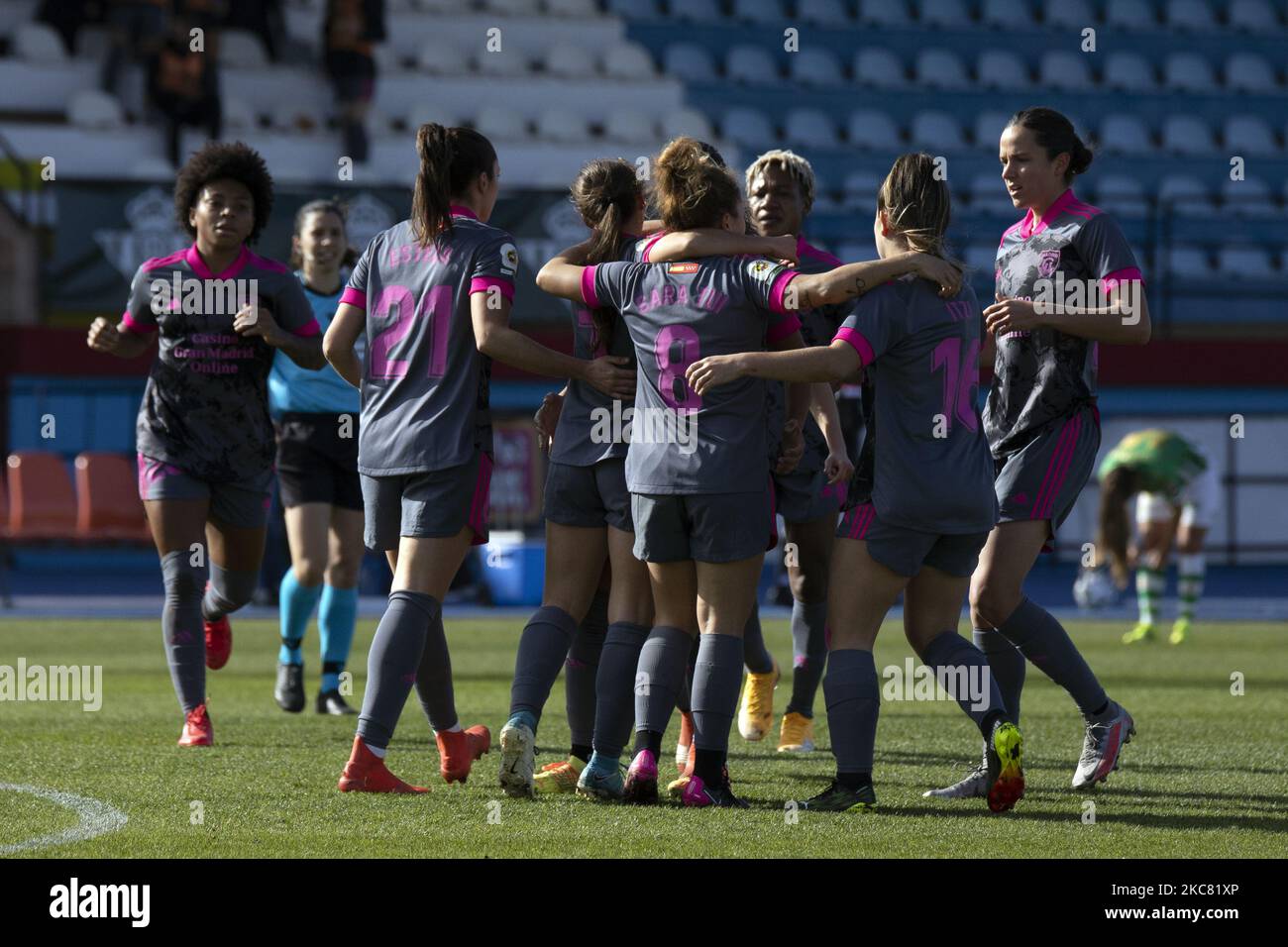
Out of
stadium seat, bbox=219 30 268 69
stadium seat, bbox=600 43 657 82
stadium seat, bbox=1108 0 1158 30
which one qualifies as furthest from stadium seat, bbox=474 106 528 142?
stadium seat, bbox=1108 0 1158 30

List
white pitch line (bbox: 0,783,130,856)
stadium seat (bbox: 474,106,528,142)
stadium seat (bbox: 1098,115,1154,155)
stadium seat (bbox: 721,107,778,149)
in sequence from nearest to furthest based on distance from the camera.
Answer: white pitch line (bbox: 0,783,130,856)
stadium seat (bbox: 474,106,528,142)
stadium seat (bbox: 721,107,778,149)
stadium seat (bbox: 1098,115,1154,155)

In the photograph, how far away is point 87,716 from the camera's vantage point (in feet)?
26.2

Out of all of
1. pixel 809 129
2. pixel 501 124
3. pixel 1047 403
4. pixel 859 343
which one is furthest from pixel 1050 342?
pixel 809 129

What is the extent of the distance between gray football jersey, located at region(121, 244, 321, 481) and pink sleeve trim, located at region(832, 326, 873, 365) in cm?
247

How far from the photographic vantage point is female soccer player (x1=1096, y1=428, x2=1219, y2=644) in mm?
13898

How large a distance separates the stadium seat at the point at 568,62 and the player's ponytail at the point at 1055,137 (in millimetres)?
19039

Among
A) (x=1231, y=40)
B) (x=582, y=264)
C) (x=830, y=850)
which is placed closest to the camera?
(x=830, y=850)

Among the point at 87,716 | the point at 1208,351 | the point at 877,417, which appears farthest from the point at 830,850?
the point at 1208,351

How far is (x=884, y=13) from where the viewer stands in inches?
1032

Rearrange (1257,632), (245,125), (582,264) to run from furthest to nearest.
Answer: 1. (245,125)
2. (1257,632)
3. (582,264)

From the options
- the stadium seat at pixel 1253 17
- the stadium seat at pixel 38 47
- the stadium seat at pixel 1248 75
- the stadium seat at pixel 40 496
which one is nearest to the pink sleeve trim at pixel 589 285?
the stadium seat at pixel 40 496

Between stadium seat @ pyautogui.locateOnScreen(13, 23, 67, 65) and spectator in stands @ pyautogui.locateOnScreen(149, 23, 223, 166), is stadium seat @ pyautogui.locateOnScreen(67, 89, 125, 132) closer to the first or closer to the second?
stadium seat @ pyautogui.locateOnScreen(13, 23, 67, 65)

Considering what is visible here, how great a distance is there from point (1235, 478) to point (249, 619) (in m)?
11.3
